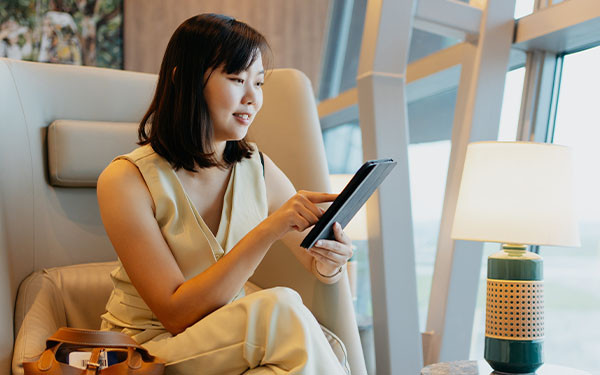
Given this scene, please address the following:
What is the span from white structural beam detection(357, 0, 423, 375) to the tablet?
964 mm

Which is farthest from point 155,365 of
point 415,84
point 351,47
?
point 351,47

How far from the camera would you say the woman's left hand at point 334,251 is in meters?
1.44

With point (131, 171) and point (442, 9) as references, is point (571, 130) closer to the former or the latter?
point (442, 9)

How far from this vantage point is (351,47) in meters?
4.35

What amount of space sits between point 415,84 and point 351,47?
148cm

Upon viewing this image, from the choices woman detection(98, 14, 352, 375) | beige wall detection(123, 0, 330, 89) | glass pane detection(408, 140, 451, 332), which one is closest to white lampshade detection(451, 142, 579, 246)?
woman detection(98, 14, 352, 375)

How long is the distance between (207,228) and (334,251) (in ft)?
1.02

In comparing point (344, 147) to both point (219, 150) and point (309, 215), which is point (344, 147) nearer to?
point (219, 150)

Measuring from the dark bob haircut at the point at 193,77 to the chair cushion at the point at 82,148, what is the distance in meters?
0.41

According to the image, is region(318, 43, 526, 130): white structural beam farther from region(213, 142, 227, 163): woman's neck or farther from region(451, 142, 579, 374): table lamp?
region(213, 142, 227, 163): woman's neck

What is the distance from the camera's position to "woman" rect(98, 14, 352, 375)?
4.04 ft

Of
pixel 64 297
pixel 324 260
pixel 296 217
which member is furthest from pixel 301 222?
pixel 64 297

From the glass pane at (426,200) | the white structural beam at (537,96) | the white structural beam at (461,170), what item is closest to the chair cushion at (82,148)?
the white structural beam at (461,170)

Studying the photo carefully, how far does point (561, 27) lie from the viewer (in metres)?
2.10
